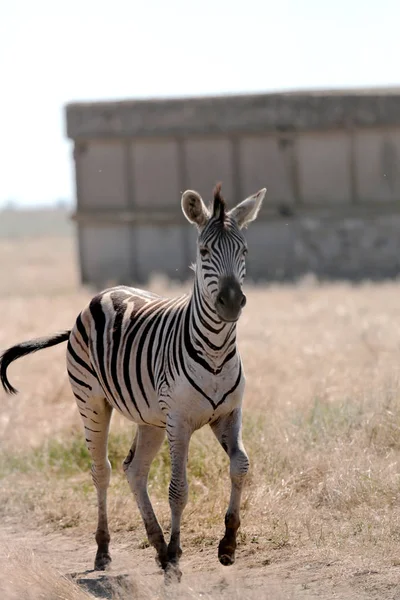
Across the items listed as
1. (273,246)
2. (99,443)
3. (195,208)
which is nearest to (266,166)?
(273,246)

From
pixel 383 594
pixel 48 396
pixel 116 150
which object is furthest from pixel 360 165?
pixel 383 594

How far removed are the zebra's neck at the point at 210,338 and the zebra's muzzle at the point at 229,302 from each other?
0.26 m

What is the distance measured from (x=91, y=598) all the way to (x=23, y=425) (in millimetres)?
4883

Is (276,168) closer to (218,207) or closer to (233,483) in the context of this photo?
(218,207)

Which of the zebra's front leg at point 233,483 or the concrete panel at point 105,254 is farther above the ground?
the zebra's front leg at point 233,483

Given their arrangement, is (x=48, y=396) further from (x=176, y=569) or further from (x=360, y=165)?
(x=360, y=165)

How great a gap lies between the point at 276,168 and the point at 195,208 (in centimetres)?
1579

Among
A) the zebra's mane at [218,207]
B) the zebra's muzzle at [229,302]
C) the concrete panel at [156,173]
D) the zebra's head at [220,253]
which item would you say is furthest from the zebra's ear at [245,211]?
the concrete panel at [156,173]

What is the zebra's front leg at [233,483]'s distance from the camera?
6000 mm

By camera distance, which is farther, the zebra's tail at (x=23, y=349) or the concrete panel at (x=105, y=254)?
the concrete panel at (x=105, y=254)

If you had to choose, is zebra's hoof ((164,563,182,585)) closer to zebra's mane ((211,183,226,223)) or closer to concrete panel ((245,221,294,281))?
zebra's mane ((211,183,226,223))

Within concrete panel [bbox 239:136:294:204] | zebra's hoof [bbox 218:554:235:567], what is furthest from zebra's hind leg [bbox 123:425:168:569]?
concrete panel [bbox 239:136:294:204]

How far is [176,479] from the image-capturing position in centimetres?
613

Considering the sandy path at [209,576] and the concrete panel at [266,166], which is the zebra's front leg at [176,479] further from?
the concrete panel at [266,166]
